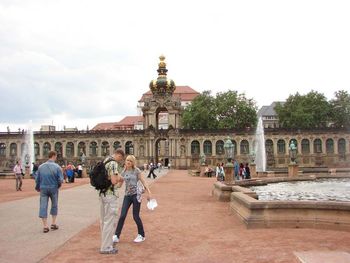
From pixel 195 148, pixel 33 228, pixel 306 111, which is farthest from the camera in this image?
pixel 306 111

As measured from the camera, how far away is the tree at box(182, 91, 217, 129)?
98562mm

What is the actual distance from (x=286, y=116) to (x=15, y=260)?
302 ft

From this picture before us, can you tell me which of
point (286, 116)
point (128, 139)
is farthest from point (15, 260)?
point (286, 116)

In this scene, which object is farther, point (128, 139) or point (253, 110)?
point (253, 110)

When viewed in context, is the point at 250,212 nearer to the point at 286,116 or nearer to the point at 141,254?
the point at 141,254

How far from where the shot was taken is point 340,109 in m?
94.7

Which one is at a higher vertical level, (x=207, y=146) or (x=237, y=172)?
(x=207, y=146)

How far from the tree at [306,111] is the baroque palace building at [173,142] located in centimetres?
1026

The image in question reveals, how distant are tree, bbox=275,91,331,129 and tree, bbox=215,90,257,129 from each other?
269 inches

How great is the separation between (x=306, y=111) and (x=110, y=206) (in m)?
89.0

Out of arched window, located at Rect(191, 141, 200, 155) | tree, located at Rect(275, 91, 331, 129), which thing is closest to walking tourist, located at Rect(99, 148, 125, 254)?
arched window, located at Rect(191, 141, 200, 155)

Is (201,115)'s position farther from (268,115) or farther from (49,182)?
(49,182)

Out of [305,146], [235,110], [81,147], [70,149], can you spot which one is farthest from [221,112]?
[70,149]

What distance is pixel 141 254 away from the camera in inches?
376
